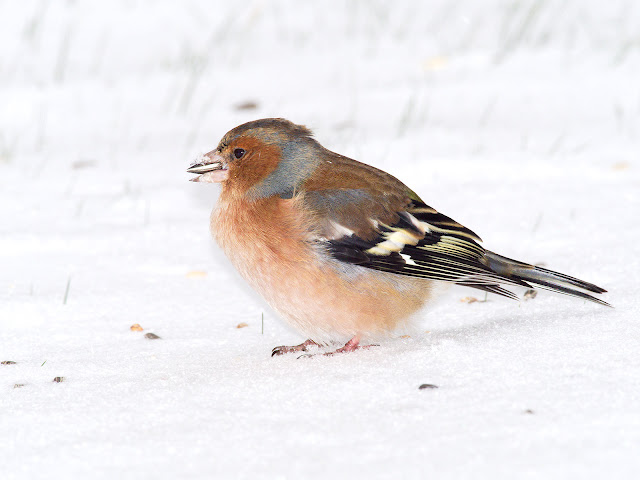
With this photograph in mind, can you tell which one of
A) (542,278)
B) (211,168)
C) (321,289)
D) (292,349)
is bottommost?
(292,349)

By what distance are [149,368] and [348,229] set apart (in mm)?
960

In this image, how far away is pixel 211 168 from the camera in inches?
161

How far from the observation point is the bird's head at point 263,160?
3939 millimetres

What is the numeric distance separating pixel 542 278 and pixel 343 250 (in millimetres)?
831

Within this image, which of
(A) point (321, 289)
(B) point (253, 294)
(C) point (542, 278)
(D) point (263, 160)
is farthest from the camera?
(B) point (253, 294)

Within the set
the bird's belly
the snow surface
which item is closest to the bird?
the bird's belly

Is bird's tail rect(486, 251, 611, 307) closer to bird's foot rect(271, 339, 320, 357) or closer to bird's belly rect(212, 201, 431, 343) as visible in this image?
bird's belly rect(212, 201, 431, 343)

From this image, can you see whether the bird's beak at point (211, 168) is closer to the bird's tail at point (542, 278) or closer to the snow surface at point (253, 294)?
the snow surface at point (253, 294)

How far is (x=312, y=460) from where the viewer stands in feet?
8.61

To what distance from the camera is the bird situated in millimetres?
3670

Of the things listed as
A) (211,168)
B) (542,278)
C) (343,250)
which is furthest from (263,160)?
(542,278)

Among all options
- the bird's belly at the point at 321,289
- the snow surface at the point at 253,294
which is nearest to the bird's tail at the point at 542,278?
the snow surface at the point at 253,294

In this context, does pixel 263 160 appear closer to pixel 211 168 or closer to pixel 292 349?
pixel 211 168

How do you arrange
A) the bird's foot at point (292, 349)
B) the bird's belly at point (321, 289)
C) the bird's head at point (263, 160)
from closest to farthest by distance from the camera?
the bird's belly at point (321, 289), the bird's foot at point (292, 349), the bird's head at point (263, 160)
